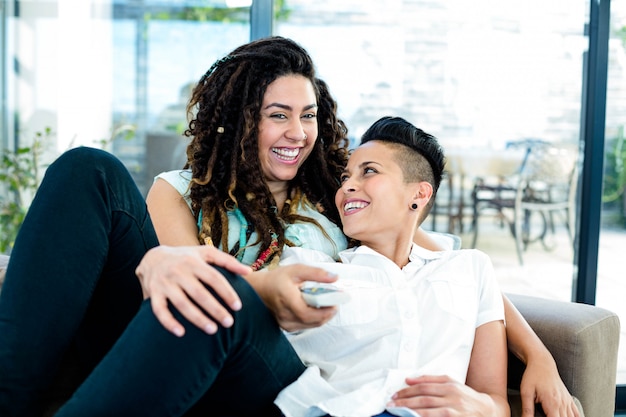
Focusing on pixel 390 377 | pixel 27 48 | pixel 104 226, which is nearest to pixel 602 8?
pixel 390 377

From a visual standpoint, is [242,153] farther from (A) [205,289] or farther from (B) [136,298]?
(A) [205,289]

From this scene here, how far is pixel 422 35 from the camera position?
3854 millimetres

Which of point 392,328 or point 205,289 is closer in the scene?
point 205,289

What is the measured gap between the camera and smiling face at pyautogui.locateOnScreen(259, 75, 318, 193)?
1.70 meters

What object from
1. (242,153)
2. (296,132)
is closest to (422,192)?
(296,132)

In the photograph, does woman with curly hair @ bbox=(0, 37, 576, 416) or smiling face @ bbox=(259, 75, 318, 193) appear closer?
woman with curly hair @ bbox=(0, 37, 576, 416)

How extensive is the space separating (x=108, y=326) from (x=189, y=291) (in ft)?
1.23

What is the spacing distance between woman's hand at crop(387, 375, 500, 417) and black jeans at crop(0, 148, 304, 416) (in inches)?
7.9

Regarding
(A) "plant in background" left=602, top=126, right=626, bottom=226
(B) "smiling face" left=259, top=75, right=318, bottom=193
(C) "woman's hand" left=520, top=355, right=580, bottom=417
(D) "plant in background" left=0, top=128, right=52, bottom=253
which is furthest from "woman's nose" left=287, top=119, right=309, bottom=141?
(D) "plant in background" left=0, top=128, right=52, bottom=253

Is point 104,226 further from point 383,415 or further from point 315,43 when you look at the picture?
point 315,43

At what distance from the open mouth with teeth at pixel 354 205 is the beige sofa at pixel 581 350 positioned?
0.46 meters

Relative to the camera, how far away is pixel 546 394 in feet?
4.22

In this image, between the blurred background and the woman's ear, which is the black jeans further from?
the blurred background

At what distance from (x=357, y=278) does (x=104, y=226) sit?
539 mm
